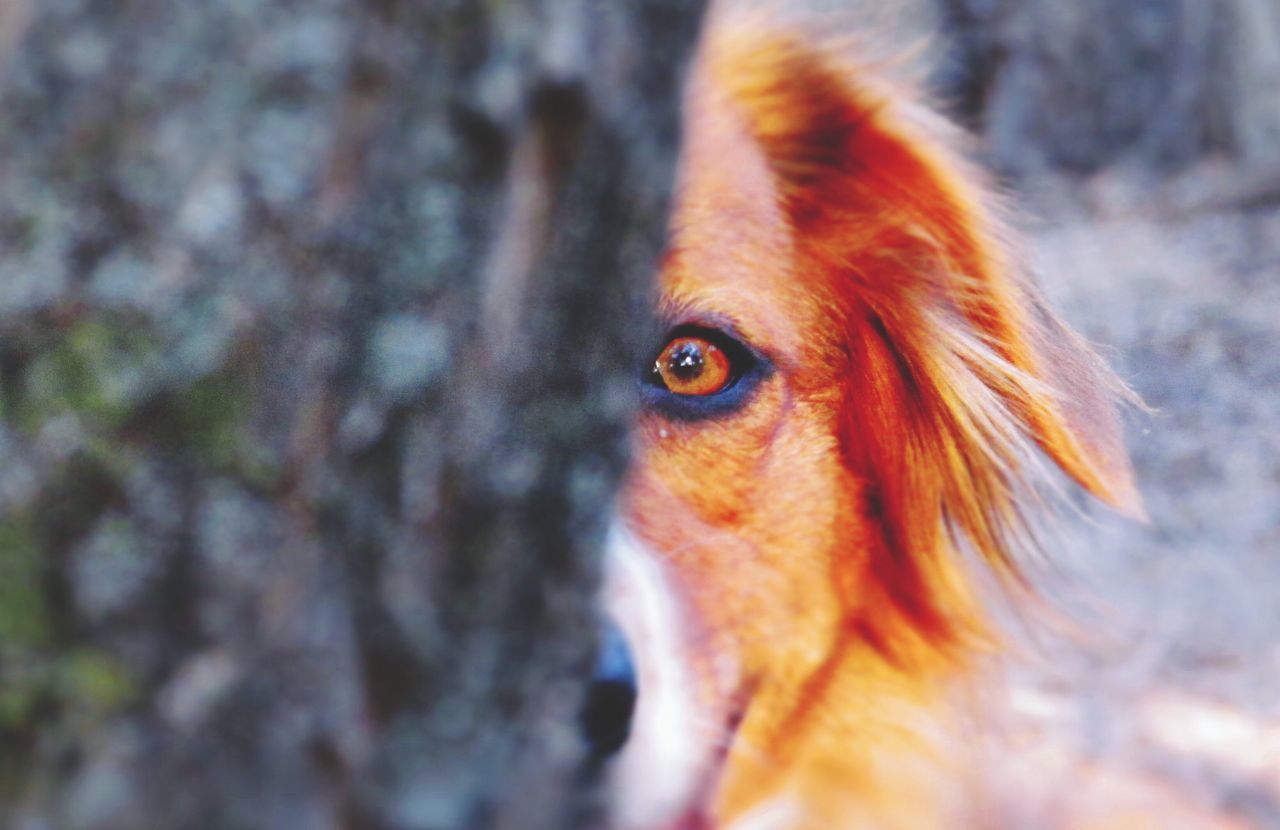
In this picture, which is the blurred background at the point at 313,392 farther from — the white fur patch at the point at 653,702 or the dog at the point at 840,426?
the dog at the point at 840,426

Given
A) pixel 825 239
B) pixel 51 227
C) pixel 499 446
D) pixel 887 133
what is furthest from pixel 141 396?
pixel 887 133

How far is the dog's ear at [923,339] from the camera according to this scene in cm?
174

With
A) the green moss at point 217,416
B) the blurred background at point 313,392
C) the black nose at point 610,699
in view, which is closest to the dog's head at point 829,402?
the black nose at point 610,699

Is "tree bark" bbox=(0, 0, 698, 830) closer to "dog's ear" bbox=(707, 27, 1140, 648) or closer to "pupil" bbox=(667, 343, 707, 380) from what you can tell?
"pupil" bbox=(667, 343, 707, 380)

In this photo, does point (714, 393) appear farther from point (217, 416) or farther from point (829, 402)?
point (217, 416)

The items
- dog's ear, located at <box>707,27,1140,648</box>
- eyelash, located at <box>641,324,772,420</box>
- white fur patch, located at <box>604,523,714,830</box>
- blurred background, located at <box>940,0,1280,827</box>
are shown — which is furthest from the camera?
blurred background, located at <box>940,0,1280,827</box>

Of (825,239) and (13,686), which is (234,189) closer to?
(13,686)

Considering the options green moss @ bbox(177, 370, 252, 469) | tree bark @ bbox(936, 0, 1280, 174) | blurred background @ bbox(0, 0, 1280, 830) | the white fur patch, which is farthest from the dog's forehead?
tree bark @ bbox(936, 0, 1280, 174)

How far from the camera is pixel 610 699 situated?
0.99m

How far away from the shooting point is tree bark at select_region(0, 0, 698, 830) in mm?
683

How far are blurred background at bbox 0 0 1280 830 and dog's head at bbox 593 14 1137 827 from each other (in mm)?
664

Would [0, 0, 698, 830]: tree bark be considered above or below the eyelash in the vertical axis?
below

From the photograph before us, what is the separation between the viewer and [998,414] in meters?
1.76

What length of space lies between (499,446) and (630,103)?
11.5 inches
